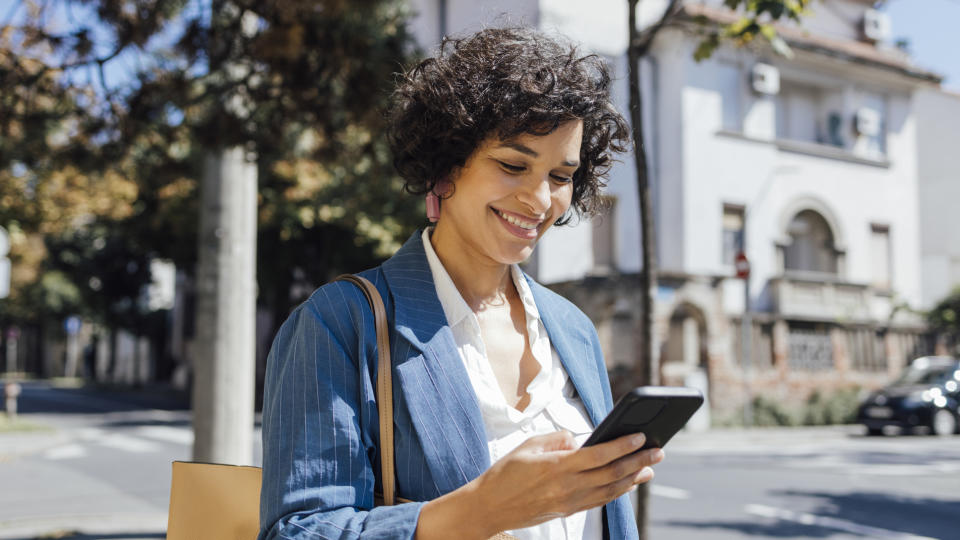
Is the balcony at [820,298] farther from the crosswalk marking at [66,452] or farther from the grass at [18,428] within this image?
the grass at [18,428]

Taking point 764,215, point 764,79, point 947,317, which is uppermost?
point 764,79

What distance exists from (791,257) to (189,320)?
28624 millimetres

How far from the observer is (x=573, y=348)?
1.87 metres

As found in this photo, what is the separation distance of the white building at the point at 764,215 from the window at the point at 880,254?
52 millimetres

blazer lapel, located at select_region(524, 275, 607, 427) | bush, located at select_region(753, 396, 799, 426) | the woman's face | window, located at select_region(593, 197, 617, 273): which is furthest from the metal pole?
the woman's face

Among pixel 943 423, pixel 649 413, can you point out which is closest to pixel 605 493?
pixel 649 413

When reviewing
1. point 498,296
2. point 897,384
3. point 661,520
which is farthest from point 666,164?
point 498,296

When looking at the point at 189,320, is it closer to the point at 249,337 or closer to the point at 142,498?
the point at 142,498

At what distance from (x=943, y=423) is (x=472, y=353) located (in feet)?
64.3

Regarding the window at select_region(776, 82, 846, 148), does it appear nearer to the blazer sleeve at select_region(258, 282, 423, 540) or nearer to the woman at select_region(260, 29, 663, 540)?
the woman at select_region(260, 29, 663, 540)

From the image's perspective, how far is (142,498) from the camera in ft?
31.6

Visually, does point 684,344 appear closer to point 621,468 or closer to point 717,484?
point 717,484

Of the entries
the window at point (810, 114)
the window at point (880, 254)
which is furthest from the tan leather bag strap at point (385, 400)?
the window at point (880, 254)

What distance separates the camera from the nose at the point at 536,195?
5.48ft
